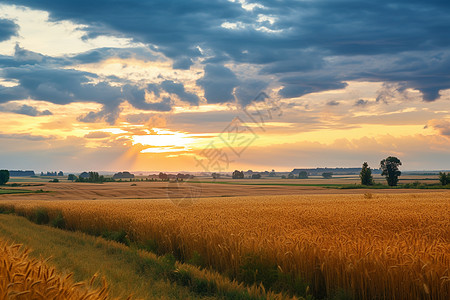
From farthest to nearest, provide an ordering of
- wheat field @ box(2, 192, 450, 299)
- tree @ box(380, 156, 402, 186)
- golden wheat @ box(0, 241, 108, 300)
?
1. tree @ box(380, 156, 402, 186)
2. wheat field @ box(2, 192, 450, 299)
3. golden wheat @ box(0, 241, 108, 300)

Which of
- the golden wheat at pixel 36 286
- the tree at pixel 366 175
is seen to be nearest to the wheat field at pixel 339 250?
the golden wheat at pixel 36 286

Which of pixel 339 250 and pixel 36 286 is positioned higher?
pixel 36 286

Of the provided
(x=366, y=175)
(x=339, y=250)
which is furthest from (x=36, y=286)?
(x=366, y=175)

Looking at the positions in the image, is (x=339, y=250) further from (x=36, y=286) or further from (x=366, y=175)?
(x=366, y=175)

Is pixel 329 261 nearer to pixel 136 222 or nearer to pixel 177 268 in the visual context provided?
pixel 177 268

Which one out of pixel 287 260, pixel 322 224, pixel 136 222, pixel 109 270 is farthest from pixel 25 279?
pixel 136 222

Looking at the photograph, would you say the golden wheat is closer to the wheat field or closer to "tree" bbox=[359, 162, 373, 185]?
the wheat field

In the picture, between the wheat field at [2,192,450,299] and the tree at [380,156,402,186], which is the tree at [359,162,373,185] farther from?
the wheat field at [2,192,450,299]

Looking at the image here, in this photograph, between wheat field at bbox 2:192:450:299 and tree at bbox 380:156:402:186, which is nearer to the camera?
wheat field at bbox 2:192:450:299

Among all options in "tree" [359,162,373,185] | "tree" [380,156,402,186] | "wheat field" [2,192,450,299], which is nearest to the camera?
"wheat field" [2,192,450,299]

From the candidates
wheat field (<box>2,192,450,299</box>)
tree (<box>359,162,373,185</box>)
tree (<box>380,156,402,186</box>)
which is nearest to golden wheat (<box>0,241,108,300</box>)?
wheat field (<box>2,192,450,299</box>)

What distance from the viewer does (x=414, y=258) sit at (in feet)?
23.9

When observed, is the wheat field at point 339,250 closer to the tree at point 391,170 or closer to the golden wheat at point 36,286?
the golden wheat at point 36,286

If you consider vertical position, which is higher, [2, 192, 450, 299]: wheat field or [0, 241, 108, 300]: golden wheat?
[0, 241, 108, 300]: golden wheat
